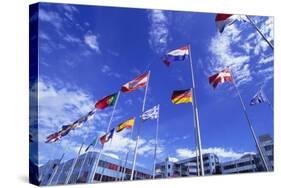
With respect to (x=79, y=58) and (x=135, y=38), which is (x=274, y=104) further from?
(x=79, y=58)

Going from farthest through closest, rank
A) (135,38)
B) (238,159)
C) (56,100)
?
(238,159), (135,38), (56,100)

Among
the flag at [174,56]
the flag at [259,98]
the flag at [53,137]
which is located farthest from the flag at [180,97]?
the flag at [53,137]

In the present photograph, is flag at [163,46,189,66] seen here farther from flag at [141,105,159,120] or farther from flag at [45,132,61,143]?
flag at [45,132,61,143]

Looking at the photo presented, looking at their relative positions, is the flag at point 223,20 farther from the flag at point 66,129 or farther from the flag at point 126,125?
the flag at point 66,129

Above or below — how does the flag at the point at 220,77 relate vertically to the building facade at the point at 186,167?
above

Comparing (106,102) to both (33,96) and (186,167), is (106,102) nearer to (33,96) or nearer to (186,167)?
(33,96)

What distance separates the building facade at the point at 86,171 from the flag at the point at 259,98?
2492mm

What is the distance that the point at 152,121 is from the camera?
11242mm

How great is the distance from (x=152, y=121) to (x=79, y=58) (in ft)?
5.77

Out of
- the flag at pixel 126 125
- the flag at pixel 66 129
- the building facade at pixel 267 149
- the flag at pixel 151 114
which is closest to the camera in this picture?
the flag at pixel 66 129

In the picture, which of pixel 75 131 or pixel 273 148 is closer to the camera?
pixel 75 131

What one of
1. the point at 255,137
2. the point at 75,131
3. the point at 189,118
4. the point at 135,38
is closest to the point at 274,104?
the point at 255,137

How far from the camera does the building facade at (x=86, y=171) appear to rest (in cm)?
1030

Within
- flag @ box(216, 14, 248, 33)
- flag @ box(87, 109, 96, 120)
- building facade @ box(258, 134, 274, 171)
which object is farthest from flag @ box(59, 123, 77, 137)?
building facade @ box(258, 134, 274, 171)
